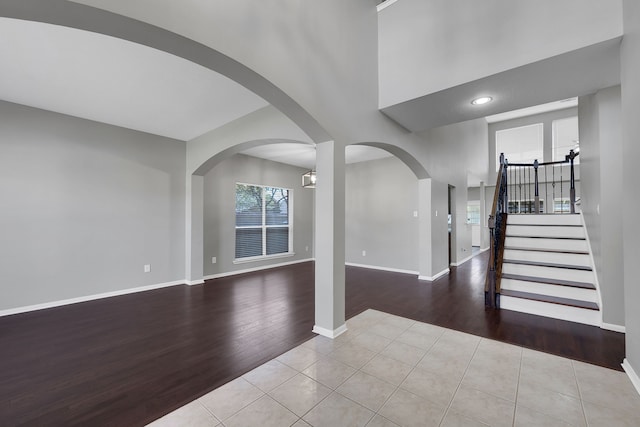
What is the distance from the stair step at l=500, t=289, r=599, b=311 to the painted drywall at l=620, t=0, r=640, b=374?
1.13 metres

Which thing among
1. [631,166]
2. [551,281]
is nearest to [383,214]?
[551,281]

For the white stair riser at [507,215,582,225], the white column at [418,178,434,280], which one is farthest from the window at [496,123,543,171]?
the white column at [418,178,434,280]

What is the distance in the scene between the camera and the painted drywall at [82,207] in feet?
11.1

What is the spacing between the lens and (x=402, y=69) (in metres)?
3.12

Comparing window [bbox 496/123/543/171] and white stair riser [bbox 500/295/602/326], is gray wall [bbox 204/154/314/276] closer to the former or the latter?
white stair riser [bbox 500/295/602/326]

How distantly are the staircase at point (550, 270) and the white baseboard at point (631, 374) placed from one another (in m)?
1.12

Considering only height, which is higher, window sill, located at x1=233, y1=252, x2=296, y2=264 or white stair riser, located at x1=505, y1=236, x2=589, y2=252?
white stair riser, located at x1=505, y1=236, x2=589, y2=252

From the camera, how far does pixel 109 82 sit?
2.86m

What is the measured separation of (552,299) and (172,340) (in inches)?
184

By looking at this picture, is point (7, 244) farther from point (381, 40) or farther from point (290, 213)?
point (381, 40)

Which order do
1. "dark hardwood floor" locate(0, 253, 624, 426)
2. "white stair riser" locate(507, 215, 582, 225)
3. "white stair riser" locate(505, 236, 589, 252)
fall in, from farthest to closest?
"white stair riser" locate(507, 215, 582, 225) → "white stair riser" locate(505, 236, 589, 252) → "dark hardwood floor" locate(0, 253, 624, 426)

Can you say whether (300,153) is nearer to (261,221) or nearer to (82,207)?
(261,221)

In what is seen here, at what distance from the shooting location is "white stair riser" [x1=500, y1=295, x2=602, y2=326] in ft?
9.79

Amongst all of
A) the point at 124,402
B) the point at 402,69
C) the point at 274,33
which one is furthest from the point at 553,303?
the point at 124,402
